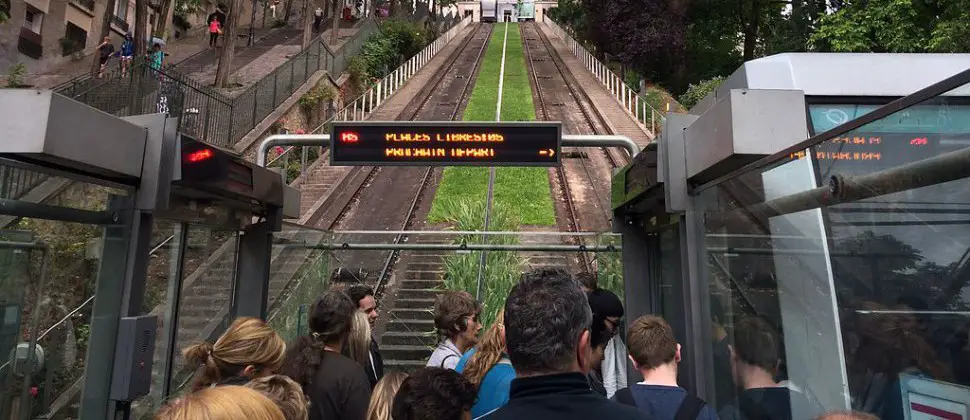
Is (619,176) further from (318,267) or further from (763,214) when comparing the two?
(318,267)

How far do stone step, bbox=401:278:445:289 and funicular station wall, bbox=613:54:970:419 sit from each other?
19.5 ft

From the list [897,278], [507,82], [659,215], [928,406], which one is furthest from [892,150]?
[507,82]

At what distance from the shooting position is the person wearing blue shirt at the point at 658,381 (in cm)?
246

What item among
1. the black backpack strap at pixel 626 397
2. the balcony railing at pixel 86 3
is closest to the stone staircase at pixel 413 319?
the black backpack strap at pixel 626 397

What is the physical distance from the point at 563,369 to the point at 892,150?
1261mm

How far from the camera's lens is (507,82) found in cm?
3181

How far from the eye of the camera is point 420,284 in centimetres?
1015

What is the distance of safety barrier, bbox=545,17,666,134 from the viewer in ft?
68.5

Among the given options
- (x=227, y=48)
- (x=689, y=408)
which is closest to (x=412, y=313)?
(x=689, y=408)

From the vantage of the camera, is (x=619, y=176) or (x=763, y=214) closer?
(x=763, y=214)

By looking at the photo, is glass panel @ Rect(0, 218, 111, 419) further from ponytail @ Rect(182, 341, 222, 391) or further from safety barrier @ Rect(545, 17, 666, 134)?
safety barrier @ Rect(545, 17, 666, 134)

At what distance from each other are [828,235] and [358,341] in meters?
2.68

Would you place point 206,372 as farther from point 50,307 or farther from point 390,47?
point 390,47

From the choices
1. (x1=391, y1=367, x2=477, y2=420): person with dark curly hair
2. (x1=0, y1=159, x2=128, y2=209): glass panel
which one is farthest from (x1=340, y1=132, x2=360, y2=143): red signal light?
(x1=391, y1=367, x2=477, y2=420): person with dark curly hair
